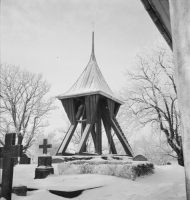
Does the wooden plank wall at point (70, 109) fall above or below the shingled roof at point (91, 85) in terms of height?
below

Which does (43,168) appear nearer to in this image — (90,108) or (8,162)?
(8,162)

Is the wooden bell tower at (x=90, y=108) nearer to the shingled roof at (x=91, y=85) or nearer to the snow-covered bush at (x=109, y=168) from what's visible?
the shingled roof at (x=91, y=85)

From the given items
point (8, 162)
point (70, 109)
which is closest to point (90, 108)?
point (70, 109)

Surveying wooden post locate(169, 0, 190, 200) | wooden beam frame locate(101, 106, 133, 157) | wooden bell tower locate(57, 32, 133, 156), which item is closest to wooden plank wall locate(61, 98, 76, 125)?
wooden bell tower locate(57, 32, 133, 156)

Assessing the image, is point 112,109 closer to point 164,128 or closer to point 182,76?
point 164,128

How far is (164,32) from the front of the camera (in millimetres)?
3668

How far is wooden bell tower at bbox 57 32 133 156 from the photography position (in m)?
10.2

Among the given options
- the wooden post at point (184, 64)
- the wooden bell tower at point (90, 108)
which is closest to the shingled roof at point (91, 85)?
the wooden bell tower at point (90, 108)

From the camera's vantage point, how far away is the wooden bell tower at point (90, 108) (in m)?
10.2

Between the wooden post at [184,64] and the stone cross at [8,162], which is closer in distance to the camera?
the wooden post at [184,64]

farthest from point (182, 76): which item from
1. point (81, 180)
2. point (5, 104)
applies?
point (5, 104)

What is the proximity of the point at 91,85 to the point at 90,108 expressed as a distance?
1584mm

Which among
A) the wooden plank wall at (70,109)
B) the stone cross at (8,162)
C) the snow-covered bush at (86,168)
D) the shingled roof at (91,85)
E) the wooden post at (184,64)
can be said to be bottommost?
the snow-covered bush at (86,168)

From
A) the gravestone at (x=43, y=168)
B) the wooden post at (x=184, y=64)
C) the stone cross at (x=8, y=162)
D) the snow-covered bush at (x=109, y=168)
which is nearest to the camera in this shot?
the wooden post at (x=184, y=64)
